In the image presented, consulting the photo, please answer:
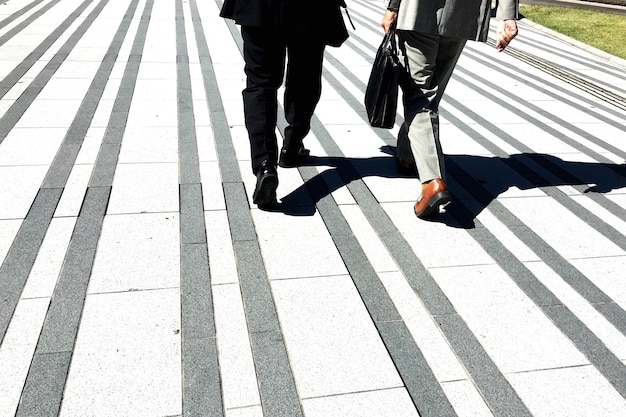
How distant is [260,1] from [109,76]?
3.43m

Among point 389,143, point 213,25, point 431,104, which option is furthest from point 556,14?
point 431,104

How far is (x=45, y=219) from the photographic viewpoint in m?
3.17

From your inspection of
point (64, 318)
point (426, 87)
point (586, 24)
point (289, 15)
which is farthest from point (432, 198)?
point (586, 24)

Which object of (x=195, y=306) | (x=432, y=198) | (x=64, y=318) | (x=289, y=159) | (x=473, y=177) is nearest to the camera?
(x=64, y=318)

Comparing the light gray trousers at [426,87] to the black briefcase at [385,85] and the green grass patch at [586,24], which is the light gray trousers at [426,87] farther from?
the green grass patch at [586,24]

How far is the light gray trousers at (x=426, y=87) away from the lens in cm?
342

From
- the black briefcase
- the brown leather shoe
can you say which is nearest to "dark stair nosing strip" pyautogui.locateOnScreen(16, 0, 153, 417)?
the black briefcase

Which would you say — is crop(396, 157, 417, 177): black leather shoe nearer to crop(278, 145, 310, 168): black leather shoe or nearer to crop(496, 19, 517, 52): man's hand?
crop(278, 145, 310, 168): black leather shoe

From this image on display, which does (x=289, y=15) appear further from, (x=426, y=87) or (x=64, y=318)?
(x=64, y=318)

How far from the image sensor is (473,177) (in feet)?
13.7

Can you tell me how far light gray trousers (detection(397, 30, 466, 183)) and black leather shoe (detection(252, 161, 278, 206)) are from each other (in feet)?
2.77

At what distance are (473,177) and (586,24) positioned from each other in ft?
31.2

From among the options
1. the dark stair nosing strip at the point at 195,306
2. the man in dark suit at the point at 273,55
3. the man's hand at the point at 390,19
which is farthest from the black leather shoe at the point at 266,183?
the man's hand at the point at 390,19

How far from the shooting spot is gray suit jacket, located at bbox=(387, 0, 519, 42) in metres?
3.22
